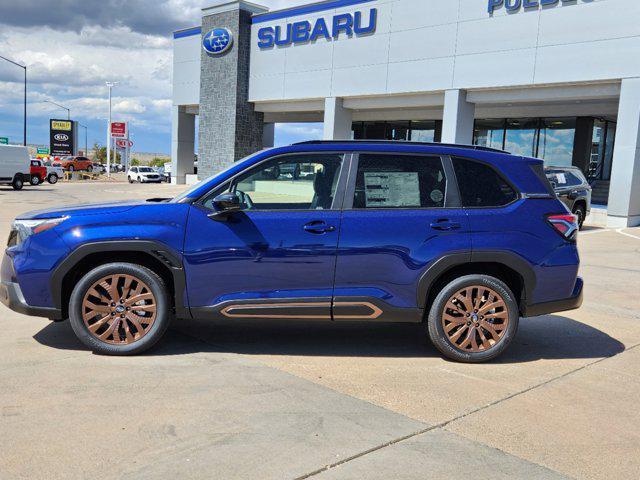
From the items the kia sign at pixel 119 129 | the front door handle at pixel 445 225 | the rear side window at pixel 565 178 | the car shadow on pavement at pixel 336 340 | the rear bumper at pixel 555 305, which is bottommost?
the car shadow on pavement at pixel 336 340

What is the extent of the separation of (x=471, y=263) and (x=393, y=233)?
77 centimetres

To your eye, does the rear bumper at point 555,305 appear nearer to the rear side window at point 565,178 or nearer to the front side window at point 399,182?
the front side window at point 399,182

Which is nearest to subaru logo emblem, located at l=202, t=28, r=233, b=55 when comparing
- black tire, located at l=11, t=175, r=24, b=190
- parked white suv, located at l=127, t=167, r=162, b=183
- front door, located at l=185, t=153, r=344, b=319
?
black tire, located at l=11, t=175, r=24, b=190

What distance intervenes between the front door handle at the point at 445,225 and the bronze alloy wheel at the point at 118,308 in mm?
2369

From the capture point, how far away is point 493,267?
517 centimetres

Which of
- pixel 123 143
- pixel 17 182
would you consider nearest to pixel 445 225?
pixel 17 182

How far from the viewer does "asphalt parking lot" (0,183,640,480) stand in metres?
3.21

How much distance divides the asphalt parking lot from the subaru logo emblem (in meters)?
28.7

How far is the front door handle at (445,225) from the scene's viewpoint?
16.2 feet

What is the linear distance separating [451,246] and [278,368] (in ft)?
5.63

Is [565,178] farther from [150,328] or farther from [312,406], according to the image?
[312,406]

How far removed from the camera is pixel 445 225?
4.95 meters

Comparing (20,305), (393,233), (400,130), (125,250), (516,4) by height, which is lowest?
(20,305)

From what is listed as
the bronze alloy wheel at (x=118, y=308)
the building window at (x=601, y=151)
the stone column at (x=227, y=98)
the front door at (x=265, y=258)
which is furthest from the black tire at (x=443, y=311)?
the stone column at (x=227, y=98)
